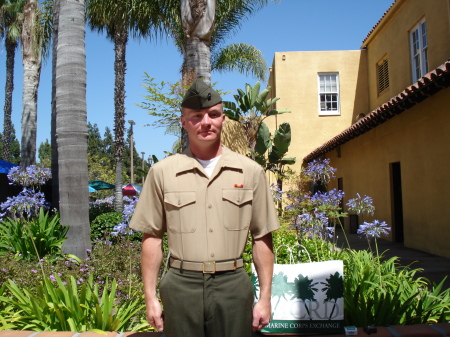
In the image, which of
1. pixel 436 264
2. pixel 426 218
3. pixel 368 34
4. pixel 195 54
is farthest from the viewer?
pixel 368 34

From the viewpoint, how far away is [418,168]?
9578mm

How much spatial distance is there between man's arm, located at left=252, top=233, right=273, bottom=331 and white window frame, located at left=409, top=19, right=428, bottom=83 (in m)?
11.7

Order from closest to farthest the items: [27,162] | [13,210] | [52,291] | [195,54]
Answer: [52,291] < [195,54] < [13,210] < [27,162]

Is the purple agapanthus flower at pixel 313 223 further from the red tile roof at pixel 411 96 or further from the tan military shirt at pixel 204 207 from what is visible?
the red tile roof at pixel 411 96

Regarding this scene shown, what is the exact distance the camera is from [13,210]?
280 inches

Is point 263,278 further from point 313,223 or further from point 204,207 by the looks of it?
point 313,223

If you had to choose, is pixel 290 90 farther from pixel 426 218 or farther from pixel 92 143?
pixel 92 143

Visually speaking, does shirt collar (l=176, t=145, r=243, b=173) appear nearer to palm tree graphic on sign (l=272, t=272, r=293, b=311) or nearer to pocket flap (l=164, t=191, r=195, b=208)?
pocket flap (l=164, t=191, r=195, b=208)

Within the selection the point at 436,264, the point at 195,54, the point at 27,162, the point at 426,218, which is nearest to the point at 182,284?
the point at 195,54

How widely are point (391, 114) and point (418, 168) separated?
4.63 ft

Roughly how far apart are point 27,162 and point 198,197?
Answer: 13882mm

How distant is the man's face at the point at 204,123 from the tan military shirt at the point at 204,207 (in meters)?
0.15

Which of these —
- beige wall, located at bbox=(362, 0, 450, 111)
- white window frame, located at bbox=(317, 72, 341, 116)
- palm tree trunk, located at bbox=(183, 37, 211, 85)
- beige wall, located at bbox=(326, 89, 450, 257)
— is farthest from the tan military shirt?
white window frame, located at bbox=(317, 72, 341, 116)

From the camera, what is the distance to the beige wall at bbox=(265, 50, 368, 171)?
1786 cm
